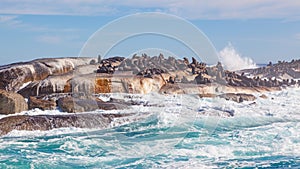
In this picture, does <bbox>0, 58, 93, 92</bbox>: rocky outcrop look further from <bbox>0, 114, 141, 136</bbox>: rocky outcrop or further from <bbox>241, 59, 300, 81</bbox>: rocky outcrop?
<bbox>241, 59, 300, 81</bbox>: rocky outcrop

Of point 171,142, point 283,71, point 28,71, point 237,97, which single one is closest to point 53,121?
point 171,142

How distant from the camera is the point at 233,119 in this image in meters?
18.9

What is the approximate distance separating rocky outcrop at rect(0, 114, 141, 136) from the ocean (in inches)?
11.1

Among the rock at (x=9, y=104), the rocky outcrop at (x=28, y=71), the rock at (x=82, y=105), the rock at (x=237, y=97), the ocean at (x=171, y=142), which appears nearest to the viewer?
the ocean at (x=171, y=142)

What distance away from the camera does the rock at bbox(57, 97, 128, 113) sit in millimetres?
18266

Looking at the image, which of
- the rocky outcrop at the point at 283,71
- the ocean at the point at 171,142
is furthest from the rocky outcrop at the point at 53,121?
the rocky outcrop at the point at 283,71

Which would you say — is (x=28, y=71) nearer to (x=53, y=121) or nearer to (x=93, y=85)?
(x=93, y=85)

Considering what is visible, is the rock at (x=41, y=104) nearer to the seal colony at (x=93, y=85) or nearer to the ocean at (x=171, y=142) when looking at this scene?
the seal colony at (x=93, y=85)

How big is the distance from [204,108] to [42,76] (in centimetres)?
879

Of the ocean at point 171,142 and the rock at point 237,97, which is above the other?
the rock at point 237,97

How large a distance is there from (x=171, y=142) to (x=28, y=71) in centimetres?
1188

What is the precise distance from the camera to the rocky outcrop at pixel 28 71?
23.1 meters

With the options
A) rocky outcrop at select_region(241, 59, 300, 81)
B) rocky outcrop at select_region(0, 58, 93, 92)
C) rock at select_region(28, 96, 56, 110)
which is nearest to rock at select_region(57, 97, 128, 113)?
rock at select_region(28, 96, 56, 110)

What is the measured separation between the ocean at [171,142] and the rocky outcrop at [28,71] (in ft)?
18.3
